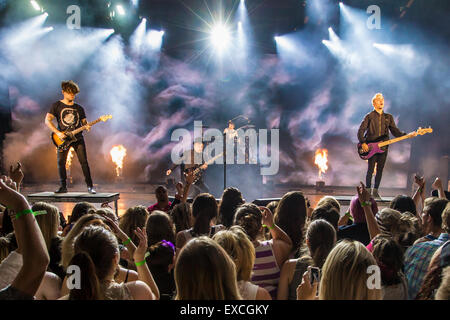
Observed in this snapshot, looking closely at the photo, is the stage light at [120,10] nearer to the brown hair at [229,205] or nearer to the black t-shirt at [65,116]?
the black t-shirt at [65,116]

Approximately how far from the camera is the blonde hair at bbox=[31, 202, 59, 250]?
2354 mm

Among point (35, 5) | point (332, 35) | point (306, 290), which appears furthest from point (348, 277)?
point (35, 5)

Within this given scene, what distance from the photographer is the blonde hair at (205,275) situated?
4.36 ft

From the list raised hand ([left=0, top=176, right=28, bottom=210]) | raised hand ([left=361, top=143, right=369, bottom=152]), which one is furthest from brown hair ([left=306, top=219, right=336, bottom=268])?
raised hand ([left=361, top=143, right=369, bottom=152])

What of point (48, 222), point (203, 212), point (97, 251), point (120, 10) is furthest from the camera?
point (120, 10)

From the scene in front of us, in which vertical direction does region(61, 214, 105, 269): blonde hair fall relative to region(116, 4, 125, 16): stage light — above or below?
below

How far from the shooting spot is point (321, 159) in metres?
12.3

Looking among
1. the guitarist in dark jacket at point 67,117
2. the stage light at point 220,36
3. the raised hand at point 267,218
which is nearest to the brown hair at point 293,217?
the raised hand at point 267,218

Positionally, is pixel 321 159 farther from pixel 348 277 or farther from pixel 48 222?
pixel 348 277

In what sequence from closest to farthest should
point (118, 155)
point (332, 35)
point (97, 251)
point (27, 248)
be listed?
point (27, 248), point (97, 251), point (332, 35), point (118, 155)

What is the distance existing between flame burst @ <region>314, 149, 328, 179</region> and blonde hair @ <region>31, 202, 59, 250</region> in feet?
35.7

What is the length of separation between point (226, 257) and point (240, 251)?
36 cm

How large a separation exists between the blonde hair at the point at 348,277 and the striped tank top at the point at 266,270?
2.30ft

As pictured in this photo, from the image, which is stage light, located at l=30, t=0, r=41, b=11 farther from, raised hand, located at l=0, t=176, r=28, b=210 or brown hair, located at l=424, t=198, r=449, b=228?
brown hair, located at l=424, t=198, r=449, b=228
